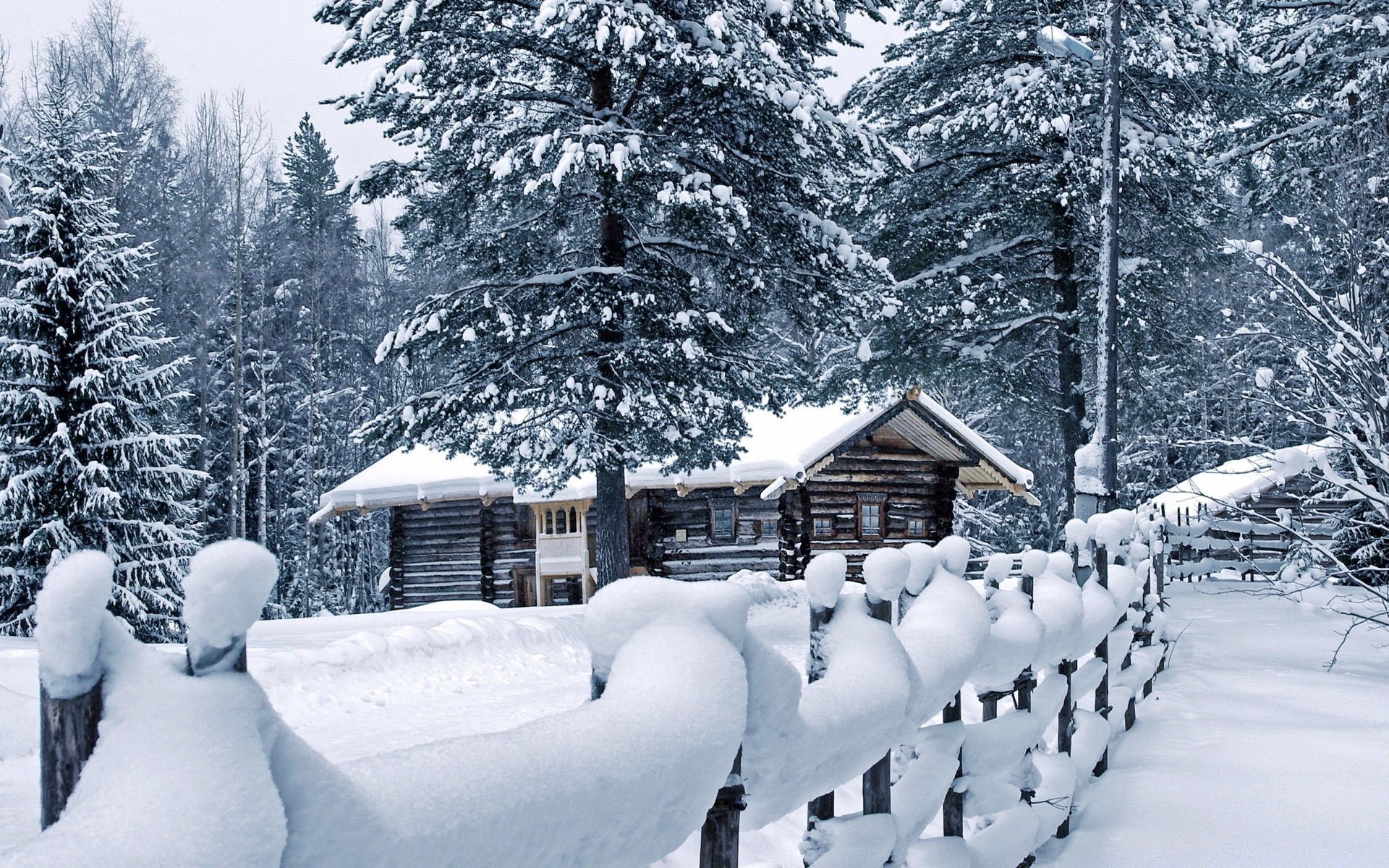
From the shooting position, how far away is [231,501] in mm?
24875

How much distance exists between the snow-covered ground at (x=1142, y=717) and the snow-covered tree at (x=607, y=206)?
2430mm

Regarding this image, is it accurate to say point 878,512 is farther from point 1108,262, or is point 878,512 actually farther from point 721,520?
point 1108,262

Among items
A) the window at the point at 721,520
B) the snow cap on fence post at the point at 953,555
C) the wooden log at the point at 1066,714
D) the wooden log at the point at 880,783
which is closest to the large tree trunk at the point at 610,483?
the wooden log at the point at 1066,714

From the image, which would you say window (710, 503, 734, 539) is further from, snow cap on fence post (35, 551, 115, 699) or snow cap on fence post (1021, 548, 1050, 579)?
snow cap on fence post (35, 551, 115, 699)

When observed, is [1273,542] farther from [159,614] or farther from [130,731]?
[130,731]

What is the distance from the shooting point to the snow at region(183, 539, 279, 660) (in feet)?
3.38

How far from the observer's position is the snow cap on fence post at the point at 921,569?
3246mm

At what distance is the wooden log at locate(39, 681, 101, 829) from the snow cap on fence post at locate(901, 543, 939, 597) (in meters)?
2.55

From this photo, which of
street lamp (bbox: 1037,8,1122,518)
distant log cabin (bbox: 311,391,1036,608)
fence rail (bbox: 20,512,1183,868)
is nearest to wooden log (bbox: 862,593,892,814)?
fence rail (bbox: 20,512,1183,868)

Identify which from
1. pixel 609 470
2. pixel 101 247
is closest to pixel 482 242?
Result: pixel 609 470

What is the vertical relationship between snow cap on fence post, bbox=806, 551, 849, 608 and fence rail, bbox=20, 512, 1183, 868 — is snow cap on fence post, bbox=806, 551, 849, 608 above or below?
above

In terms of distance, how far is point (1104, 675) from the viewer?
19.1ft

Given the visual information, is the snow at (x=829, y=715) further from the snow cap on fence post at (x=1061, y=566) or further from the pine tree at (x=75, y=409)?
the pine tree at (x=75, y=409)

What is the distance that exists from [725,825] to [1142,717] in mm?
6364
